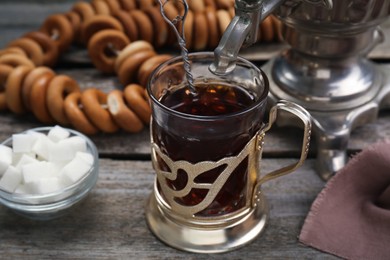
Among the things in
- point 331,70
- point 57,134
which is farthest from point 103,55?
point 331,70

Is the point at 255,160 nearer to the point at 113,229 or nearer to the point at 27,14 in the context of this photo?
the point at 113,229

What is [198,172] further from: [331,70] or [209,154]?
[331,70]

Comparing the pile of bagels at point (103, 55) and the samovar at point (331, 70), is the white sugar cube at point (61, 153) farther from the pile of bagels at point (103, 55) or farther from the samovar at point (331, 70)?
the samovar at point (331, 70)

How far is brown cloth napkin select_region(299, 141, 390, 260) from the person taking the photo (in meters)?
0.56

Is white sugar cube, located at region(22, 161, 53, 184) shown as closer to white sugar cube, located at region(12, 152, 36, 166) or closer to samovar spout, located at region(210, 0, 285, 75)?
white sugar cube, located at region(12, 152, 36, 166)

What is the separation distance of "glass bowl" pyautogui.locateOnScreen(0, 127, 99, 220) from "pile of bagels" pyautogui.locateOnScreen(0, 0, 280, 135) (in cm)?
11

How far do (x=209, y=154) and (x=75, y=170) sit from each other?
15 centimetres

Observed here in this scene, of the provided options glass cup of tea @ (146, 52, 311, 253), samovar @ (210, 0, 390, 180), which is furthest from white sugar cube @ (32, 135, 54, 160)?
samovar @ (210, 0, 390, 180)

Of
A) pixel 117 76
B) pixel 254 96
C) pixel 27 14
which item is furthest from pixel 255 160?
pixel 27 14

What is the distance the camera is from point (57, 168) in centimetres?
59

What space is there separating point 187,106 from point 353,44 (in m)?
0.23

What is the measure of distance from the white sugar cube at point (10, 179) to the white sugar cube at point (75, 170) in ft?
0.15

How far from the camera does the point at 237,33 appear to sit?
50cm

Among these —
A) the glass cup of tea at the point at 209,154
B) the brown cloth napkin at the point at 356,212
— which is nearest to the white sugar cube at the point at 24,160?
the glass cup of tea at the point at 209,154
